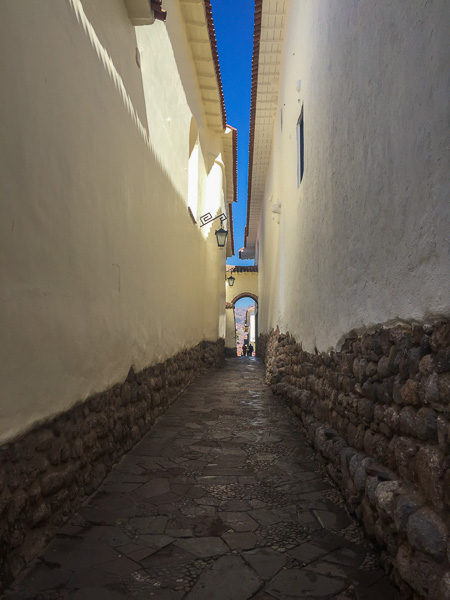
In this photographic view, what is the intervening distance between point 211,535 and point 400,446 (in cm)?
122

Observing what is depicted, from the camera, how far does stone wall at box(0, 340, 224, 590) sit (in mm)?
2125

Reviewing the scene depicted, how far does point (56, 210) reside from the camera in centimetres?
268

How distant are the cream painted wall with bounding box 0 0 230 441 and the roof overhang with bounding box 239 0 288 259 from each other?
9.53ft

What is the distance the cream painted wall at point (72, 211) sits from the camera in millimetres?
2215

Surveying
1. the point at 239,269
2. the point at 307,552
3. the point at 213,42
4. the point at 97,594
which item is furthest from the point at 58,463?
the point at 239,269

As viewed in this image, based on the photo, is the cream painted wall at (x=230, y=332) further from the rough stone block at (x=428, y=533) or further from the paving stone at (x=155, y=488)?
the rough stone block at (x=428, y=533)

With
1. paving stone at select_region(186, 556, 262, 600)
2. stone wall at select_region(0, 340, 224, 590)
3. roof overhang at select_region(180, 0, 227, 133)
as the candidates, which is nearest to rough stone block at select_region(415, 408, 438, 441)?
paving stone at select_region(186, 556, 262, 600)

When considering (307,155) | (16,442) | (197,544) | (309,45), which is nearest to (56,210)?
(16,442)

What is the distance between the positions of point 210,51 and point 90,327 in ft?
23.1

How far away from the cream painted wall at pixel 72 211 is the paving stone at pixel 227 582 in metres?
1.16

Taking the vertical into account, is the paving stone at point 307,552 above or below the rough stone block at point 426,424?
below

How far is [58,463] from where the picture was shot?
8.74ft

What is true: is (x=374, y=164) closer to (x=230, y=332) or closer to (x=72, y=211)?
(x=72, y=211)

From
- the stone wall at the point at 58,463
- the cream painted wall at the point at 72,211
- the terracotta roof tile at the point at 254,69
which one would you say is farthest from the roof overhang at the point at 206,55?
the stone wall at the point at 58,463
